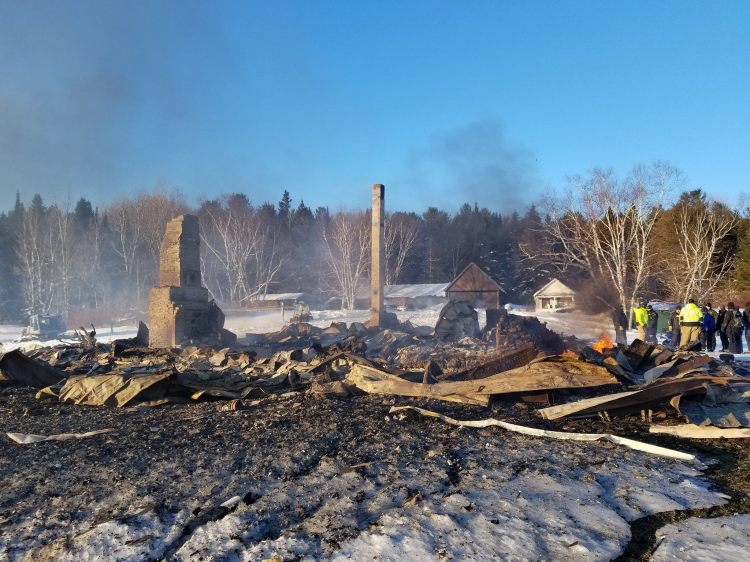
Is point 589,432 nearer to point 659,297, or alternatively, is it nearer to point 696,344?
point 696,344

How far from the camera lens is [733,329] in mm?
13906

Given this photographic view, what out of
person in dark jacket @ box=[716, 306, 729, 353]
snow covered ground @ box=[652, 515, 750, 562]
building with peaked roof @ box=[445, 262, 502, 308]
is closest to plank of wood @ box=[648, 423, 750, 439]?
snow covered ground @ box=[652, 515, 750, 562]

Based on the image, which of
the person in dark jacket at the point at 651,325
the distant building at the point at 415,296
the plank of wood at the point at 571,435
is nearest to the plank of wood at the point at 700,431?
the plank of wood at the point at 571,435

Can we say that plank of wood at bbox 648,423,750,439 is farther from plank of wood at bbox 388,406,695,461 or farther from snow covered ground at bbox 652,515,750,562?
snow covered ground at bbox 652,515,750,562

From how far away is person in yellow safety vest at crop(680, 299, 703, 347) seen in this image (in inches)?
505

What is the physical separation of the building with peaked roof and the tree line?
3360 mm

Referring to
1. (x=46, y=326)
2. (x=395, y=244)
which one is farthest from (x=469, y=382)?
(x=395, y=244)

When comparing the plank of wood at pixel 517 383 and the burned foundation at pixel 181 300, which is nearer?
the plank of wood at pixel 517 383

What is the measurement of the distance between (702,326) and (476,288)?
27473mm

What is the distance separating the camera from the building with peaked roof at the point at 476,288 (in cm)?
4022

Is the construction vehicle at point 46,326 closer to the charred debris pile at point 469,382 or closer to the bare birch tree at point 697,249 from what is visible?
the charred debris pile at point 469,382

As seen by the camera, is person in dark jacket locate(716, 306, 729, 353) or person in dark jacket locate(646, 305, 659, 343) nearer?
person in dark jacket locate(716, 306, 729, 353)

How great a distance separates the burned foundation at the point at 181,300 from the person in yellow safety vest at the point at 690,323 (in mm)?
12570

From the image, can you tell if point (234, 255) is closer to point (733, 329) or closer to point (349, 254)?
point (349, 254)
